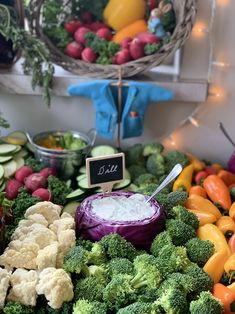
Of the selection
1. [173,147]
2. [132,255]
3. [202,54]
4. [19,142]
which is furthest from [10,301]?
[202,54]

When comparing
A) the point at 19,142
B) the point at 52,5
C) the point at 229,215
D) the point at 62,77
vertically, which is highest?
the point at 52,5

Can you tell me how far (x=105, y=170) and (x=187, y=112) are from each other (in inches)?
25.7

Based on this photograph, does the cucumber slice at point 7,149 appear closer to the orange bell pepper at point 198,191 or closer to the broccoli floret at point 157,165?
the broccoli floret at point 157,165

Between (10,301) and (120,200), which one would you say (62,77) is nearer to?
(120,200)

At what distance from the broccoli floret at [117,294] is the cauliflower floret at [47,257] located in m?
0.15

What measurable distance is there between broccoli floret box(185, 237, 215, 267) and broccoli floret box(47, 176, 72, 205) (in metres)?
0.45

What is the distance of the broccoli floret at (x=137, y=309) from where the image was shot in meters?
0.92

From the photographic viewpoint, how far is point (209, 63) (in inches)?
66.6

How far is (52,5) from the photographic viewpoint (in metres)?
1.61

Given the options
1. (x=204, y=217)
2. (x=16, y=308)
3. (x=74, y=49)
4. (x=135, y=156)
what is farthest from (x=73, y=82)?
(x=16, y=308)

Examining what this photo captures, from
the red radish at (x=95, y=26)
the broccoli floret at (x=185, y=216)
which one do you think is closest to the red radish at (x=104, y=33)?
the red radish at (x=95, y=26)

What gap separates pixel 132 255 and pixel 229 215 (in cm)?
42

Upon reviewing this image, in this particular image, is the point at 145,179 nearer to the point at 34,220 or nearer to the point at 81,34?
the point at 34,220

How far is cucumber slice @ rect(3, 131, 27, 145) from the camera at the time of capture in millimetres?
1649
